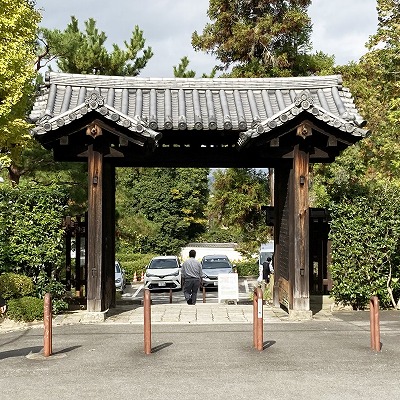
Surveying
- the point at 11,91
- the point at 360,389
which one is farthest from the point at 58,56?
the point at 360,389

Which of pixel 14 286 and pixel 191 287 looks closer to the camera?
pixel 14 286

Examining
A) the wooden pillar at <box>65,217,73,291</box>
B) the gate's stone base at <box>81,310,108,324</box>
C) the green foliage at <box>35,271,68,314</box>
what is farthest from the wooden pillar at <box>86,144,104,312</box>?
the wooden pillar at <box>65,217,73,291</box>

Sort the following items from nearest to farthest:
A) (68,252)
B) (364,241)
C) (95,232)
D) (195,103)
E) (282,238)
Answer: (95,232) < (364,241) < (68,252) < (195,103) < (282,238)

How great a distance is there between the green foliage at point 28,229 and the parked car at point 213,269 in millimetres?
15573

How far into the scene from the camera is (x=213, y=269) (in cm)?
3078

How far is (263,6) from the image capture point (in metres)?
34.8

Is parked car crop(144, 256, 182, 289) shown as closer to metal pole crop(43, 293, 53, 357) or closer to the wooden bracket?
the wooden bracket

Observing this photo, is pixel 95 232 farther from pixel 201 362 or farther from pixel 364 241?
pixel 364 241

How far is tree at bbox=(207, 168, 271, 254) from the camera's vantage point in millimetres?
34438

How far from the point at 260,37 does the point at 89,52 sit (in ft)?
34.1

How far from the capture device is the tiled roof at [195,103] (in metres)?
12.8

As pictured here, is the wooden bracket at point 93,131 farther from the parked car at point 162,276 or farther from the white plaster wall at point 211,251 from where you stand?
the white plaster wall at point 211,251

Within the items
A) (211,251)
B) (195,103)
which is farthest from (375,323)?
(211,251)

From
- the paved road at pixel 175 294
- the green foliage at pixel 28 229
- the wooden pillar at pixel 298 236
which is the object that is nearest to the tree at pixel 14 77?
the paved road at pixel 175 294
